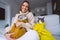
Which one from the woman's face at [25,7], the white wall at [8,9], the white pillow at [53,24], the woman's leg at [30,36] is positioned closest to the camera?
the woman's leg at [30,36]

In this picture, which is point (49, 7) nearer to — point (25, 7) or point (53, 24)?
point (53, 24)

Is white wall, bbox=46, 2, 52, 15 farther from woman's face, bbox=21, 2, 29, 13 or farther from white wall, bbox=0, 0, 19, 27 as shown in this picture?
woman's face, bbox=21, 2, 29, 13

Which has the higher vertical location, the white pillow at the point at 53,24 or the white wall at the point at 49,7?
the white wall at the point at 49,7

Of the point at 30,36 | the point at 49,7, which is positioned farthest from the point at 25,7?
the point at 49,7

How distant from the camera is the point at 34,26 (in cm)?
168

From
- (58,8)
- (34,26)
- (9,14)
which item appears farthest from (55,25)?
(9,14)

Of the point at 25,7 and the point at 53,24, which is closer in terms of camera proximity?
the point at 25,7

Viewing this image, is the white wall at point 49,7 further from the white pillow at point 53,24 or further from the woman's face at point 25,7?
the woman's face at point 25,7

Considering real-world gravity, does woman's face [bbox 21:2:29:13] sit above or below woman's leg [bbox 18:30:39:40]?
above

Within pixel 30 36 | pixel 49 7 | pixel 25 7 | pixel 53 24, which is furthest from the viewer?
pixel 49 7

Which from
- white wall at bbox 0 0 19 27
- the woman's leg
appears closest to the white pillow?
the woman's leg

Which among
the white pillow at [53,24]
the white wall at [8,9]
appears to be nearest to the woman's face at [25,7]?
the white pillow at [53,24]

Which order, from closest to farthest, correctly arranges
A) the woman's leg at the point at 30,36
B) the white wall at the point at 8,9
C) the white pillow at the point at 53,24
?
1. the woman's leg at the point at 30,36
2. the white pillow at the point at 53,24
3. the white wall at the point at 8,9

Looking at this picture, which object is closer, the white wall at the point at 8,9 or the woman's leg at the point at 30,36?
the woman's leg at the point at 30,36
